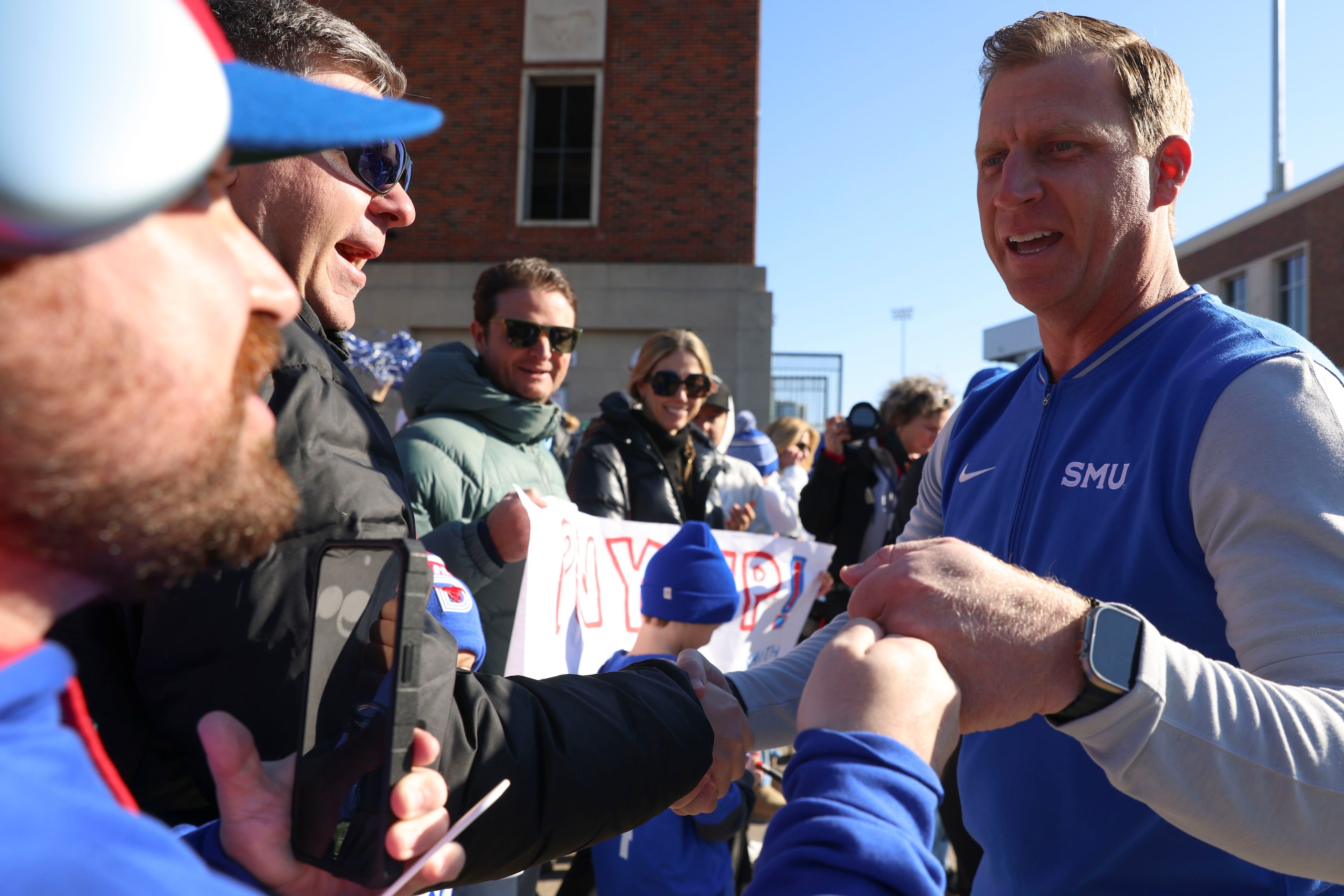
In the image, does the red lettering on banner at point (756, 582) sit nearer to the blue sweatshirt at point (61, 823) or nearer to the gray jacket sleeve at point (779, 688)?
the gray jacket sleeve at point (779, 688)

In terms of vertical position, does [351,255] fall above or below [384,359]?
below

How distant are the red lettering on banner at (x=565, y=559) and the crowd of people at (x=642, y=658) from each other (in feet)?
2.88

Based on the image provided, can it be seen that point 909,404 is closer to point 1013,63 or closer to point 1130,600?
point 1013,63

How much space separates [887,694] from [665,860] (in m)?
2.14

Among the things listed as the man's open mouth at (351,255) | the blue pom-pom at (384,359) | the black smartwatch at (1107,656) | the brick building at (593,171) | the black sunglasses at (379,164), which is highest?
the brick building at (593,171)

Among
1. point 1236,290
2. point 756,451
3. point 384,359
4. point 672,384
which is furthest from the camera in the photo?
point 1236,290

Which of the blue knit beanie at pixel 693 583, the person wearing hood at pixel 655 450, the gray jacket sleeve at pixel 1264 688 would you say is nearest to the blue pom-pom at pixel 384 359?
the person wearing hood at pixel 655 450

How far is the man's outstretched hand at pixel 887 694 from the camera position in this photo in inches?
42.0

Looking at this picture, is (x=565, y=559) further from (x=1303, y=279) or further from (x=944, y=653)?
(x=1303, y=279)

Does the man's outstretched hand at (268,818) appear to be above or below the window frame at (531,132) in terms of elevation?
below

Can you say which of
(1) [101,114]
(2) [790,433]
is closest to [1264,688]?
(1) [101,114]

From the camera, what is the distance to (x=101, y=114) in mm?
625

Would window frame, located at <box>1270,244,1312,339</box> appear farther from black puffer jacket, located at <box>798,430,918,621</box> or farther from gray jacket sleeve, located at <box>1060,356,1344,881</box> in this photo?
gray jacket sleeve, located at <box>1060,356,1344,881</box>

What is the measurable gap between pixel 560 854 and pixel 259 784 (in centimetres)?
45
